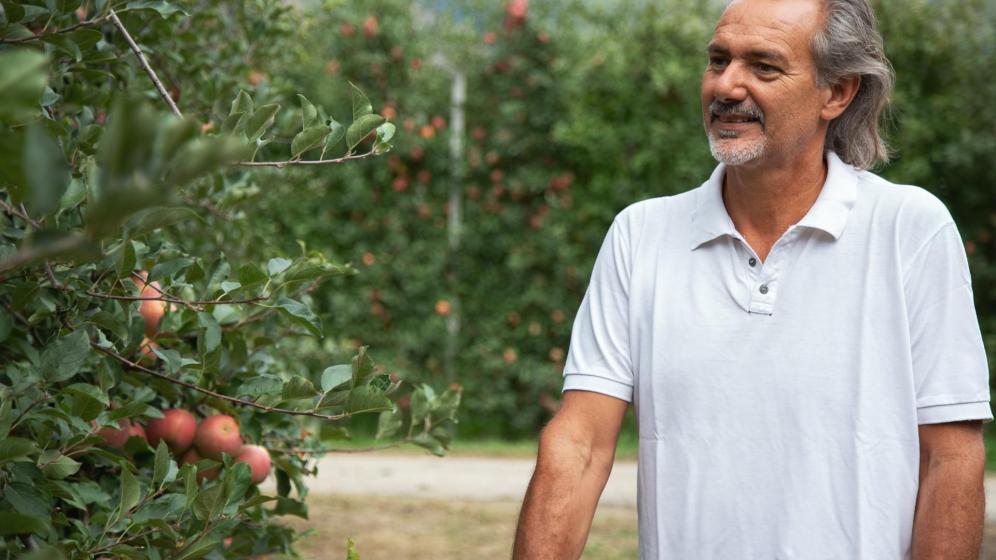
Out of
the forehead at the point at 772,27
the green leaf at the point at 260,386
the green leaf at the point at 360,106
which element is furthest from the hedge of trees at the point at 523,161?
the green leaf at the point at 360,106

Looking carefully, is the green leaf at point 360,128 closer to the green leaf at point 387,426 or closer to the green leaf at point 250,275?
the green leaf at point 250,275

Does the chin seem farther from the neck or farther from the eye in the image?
the eye

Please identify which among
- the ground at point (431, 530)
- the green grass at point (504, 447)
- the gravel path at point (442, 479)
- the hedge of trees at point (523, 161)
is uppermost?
the hedge of trees at point (523, 161)

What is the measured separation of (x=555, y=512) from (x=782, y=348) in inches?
18.4

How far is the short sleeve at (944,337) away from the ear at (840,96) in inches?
13.5

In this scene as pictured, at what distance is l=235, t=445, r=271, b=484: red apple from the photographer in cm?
219

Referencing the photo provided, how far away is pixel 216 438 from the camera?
2111 millimetres

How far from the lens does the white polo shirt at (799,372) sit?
1.89 m

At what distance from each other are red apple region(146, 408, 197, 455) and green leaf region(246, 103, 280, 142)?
2.16 ft

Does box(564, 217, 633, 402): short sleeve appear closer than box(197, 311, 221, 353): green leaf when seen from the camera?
No

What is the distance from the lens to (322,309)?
8.66 m

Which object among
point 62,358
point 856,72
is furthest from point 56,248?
point 856,72

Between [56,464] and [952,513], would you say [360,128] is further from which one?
[952,513]

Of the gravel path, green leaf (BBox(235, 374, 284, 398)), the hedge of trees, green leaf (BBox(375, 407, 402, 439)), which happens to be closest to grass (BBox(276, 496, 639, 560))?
the gravel path
